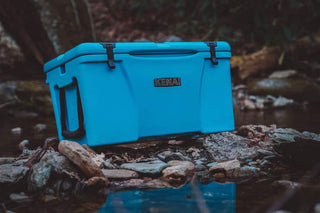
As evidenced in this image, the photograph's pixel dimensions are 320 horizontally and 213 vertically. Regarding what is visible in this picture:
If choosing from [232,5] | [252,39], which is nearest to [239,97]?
[252,39]

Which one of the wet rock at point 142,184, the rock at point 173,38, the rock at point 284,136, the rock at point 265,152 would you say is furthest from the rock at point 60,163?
the rock at point 173,38

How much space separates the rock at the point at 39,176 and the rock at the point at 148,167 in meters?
0.42

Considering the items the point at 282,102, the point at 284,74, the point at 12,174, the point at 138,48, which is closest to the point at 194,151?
the point at 138,48

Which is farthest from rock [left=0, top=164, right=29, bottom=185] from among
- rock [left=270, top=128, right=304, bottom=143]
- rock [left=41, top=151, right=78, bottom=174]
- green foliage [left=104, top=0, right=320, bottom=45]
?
green foliage [left=104, top=0, right=320, bottom=45]

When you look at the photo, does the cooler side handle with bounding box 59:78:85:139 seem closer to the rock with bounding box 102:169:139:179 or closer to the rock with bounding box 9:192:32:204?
the rock with bounding box 102:169:139:179

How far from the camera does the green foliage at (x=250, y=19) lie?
7654 millimetres

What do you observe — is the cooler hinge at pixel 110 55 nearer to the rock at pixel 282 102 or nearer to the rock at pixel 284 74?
the rock at pixel 282 102

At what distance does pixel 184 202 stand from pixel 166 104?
93cm

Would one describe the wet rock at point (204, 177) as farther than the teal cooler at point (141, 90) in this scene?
No

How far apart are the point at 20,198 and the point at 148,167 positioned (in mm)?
657

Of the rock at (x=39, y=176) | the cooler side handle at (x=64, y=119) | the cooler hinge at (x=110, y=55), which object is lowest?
the rock at (x=39, y=176)

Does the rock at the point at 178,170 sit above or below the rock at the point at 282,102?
above

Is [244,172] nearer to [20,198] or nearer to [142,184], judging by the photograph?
[142,184]

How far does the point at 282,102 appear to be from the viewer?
245 inches
